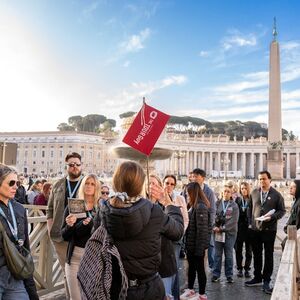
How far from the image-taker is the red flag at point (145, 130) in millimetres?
4230

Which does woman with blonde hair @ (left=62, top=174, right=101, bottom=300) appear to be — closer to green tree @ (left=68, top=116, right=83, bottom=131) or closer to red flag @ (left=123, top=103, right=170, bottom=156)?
red flag @ (left=123, top=103, right=170, bottom=156)

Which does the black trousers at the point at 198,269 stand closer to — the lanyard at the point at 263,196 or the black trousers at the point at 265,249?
the black trousers at the point at 265,249

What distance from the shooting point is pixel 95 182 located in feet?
12.9

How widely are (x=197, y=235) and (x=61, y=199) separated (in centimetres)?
211

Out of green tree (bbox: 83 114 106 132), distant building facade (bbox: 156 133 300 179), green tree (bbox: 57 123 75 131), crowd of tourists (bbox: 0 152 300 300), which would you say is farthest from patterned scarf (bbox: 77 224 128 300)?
green tree (bbox: 57 123 75 131)

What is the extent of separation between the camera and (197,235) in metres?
5.39

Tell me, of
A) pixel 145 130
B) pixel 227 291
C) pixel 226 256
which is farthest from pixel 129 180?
pixel 226 256

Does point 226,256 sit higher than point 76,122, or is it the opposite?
point 76,122

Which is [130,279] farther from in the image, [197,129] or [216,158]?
[197,129]

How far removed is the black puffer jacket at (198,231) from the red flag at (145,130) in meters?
1.66

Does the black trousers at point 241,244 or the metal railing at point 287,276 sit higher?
the metal railing at point 287,276

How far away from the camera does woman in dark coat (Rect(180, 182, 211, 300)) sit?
5.31m

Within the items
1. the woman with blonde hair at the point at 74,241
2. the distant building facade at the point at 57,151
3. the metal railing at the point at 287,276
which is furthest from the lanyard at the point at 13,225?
the distant building facade at the point at 57,151

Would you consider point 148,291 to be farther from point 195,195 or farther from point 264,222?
point 264,222
